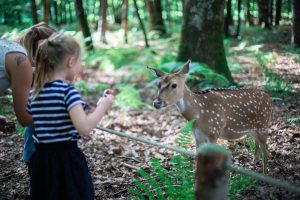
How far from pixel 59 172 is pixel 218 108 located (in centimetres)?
278

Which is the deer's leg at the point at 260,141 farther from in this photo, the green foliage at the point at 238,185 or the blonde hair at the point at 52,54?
the blonde hair at the point at 52,54

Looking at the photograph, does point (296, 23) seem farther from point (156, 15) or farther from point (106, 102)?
point (106, 102)

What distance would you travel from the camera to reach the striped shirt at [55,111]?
289 centimetres

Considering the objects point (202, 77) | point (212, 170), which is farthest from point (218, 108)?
point (202, 77)

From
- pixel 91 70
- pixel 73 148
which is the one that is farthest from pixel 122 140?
pixel 91 70

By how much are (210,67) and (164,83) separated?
438 centimetres

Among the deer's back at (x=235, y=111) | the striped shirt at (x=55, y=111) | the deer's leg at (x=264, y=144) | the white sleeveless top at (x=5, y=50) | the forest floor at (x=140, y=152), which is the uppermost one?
the white sleeveless top at (x=5, y=50)

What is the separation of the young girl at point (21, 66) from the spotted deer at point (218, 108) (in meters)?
1.98

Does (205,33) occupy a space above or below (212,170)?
above

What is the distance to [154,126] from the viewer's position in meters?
8.00

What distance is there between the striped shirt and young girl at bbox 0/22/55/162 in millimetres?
495

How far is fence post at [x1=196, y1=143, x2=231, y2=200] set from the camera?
2.32m

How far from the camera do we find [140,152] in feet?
21.3

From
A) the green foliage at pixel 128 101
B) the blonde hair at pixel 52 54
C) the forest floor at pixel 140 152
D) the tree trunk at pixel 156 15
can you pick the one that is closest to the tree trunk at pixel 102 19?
the tree trunk at pixel 156 15
